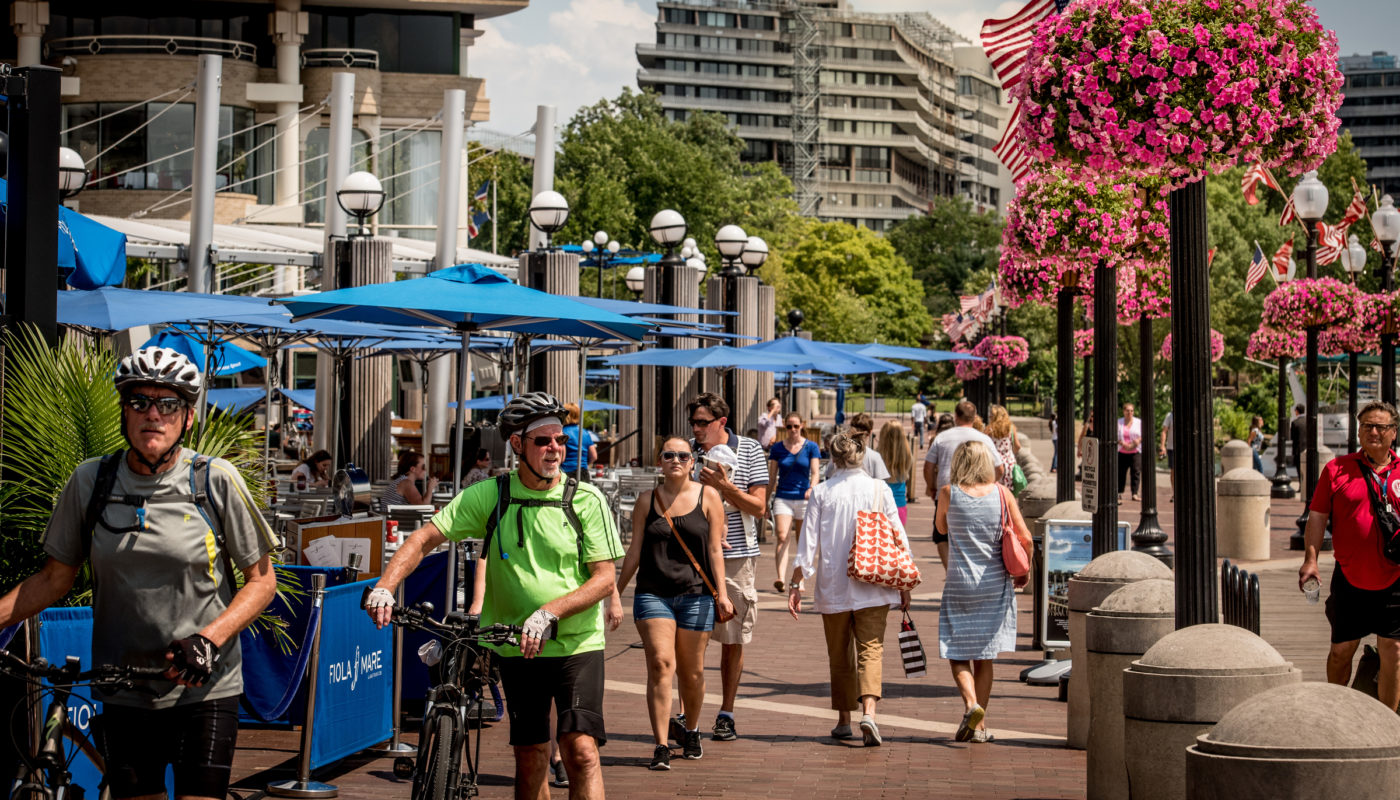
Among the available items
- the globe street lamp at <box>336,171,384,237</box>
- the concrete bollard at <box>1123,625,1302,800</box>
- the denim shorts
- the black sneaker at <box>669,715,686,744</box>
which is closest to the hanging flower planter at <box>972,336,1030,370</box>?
the globe street lamp at <box>336,171,384,237</box>

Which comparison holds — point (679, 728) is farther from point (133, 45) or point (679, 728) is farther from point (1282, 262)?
point (133, 45)

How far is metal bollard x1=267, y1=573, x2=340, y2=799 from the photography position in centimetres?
770

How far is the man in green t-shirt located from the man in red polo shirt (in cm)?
455

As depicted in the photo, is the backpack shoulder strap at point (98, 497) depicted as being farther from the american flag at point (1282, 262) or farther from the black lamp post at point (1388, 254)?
the american flag at point (1282, 262)

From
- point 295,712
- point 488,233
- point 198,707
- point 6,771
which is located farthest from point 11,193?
point 488,233

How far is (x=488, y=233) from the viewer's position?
76.6 m

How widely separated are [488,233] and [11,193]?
70.7 metres

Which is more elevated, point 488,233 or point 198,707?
point 488,233

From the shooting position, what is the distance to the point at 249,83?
48.2 meters

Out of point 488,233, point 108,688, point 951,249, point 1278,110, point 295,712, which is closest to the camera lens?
point 108,688

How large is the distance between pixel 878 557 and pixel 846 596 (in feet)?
0.98

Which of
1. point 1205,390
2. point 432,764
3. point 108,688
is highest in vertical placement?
point 1205,390

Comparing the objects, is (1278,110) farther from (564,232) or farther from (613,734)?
(564,232)

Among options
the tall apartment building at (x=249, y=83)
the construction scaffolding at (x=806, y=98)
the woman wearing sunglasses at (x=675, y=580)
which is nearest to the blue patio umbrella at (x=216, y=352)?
the woman wearing sunglasses at (x=675, y=580)
